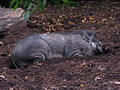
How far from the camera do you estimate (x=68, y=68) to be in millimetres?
5824

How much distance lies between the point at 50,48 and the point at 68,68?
1.07 metres

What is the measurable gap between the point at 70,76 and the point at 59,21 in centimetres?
516

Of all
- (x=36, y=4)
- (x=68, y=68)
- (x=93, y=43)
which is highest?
(x=36, y=4)

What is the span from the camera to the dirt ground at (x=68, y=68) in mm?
4953

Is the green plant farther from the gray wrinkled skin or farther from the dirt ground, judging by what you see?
the gray wrinkled skin

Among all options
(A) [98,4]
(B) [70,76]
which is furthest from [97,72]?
(A) [98,4]

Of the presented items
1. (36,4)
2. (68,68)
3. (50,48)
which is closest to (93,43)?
A: (50,48)

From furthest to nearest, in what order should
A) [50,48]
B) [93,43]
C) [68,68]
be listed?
1. [93,43]
2. [50,48]
3. [68,68]

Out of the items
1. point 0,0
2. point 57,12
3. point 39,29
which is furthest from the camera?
point 0,0

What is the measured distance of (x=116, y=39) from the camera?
8078 mm

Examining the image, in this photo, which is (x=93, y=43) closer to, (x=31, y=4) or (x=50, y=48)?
(x=50, y=48)

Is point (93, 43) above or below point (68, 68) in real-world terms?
above

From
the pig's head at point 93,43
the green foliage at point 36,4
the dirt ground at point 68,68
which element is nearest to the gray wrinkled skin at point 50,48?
the pig's head at point 93,43

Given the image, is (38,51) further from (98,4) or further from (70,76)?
(98,4)
